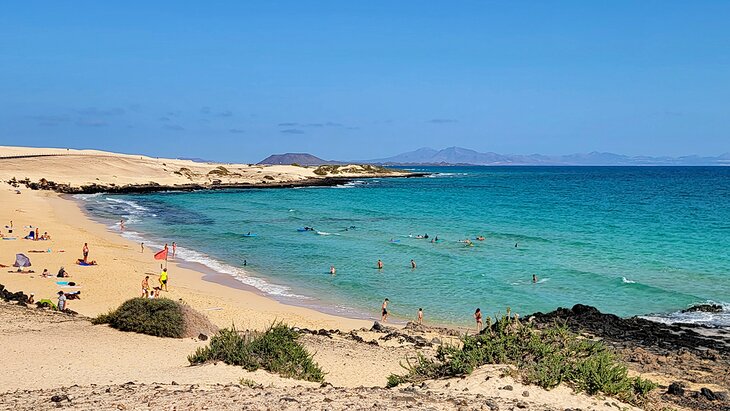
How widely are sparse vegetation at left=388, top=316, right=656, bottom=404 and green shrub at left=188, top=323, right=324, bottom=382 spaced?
1907mm

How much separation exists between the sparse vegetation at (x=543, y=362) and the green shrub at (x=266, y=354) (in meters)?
1.91

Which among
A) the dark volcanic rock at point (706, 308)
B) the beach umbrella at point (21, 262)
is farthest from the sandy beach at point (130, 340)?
the dark volcanic rock at point (706, 308)

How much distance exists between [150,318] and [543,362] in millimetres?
9564

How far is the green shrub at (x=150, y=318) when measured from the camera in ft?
49.7

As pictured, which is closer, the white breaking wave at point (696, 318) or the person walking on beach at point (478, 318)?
the white breaking wave at point (696, 318)

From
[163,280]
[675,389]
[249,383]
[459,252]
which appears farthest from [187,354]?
[459,252]

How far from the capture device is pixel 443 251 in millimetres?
35844

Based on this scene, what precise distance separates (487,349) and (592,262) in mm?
23097

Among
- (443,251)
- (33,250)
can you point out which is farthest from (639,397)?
(33,250)

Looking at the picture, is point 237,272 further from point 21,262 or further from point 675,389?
point 675,389

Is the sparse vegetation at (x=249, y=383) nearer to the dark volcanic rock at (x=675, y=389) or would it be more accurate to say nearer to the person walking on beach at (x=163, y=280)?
the dark volcanic rock at (x=675, y=389)

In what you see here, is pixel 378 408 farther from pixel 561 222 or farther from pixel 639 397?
pixel 561 222

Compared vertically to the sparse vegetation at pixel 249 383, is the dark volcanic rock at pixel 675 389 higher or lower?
lower

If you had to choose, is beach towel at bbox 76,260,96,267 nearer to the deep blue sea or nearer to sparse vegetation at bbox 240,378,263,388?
the deep blue sea
